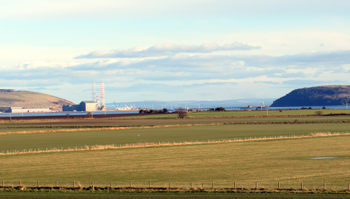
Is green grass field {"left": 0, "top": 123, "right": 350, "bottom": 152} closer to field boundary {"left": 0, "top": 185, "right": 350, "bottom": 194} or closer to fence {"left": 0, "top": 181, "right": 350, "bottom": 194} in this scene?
fence {"left": 0, "top": 181, "right": 350, "bottom": 194}

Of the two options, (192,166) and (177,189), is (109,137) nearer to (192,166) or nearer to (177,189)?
(192,166)

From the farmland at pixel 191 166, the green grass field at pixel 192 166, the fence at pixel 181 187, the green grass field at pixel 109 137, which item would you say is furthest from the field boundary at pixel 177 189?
the green grass field at pixel 109 137

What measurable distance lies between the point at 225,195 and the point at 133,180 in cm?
847

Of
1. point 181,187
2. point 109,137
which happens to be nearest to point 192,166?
point 181,187

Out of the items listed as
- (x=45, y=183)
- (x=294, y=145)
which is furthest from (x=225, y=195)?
(x=294, y=145)

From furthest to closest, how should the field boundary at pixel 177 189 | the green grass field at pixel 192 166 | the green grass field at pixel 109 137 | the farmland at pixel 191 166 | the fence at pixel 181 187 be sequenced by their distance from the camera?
the green grass field at pixel 109 137
the green grass field at pixel 192 166
the farmland at pixel 191 166
the fence at pixel 181 187
the field boundary at pixel 177 189

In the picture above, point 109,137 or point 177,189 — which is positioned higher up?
point 109,137

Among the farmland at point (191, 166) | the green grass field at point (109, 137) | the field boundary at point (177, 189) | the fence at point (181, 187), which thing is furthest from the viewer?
the green grass field at point (109, 137)

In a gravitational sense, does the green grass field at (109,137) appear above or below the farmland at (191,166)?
above

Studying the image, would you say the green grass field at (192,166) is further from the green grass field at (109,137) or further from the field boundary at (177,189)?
the green grass field at (109,137)

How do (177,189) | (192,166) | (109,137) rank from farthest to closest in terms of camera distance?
(109,137) → (192,166) → (177,189)

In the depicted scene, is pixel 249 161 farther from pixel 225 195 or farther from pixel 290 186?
pixel 225 195

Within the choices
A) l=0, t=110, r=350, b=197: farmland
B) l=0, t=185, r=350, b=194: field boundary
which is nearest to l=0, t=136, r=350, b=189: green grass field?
l=0, t=110, r=350, b=197: farmland

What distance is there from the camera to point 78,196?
2525 cm
